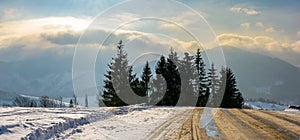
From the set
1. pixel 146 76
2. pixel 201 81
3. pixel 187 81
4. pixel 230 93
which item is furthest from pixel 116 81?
pixel 230 93

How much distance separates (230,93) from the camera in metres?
53.5

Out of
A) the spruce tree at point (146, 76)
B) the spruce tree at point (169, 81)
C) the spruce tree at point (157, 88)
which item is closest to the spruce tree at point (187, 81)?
the spruce tree at point (169, 81)

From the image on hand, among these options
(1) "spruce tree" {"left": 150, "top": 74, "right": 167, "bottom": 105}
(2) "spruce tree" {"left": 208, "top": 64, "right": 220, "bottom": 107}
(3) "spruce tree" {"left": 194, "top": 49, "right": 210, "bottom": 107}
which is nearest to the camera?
(1) "spruce tree" {"left": 150, "top": 74, "right": 167, "bottom": 105}

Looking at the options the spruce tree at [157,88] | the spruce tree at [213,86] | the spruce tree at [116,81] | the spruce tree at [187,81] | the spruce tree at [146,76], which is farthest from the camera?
the spruce tree at [213,86]

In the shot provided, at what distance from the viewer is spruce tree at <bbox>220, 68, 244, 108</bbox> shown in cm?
5272

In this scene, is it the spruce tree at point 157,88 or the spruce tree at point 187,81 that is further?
the spruce tree at point 187,81

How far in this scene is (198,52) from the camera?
56656mm

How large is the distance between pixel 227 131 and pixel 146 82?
127 feet

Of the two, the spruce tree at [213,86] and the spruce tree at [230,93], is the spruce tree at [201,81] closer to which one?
the spruce tree at [213,86]

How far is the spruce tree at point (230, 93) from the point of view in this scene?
52.7 meters

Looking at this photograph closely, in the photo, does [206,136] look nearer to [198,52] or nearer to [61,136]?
[61,136]

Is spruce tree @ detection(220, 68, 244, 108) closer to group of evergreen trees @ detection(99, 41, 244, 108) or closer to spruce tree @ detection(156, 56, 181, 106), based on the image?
group of evergreen trees @ detection(99, 41, 244, 108)

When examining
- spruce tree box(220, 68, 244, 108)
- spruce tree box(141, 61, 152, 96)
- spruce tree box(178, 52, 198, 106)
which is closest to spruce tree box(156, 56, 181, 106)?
spruce tree box(178, 52, 198, 106)

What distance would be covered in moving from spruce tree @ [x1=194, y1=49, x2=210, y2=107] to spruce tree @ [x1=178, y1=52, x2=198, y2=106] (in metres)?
1.01
